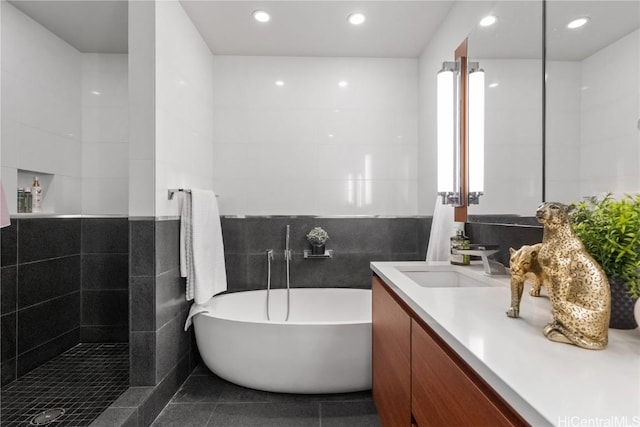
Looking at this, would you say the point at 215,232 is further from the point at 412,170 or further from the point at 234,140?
the point at 412,170

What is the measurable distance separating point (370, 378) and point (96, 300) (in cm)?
223

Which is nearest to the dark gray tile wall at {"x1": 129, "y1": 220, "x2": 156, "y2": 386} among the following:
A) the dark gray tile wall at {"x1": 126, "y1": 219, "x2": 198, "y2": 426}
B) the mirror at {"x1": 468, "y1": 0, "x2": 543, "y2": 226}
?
the dark gray tile wall at {"x1": 126, "y1": 219, "x2": 198, "y2": 426}

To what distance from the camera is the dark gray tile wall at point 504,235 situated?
144cm

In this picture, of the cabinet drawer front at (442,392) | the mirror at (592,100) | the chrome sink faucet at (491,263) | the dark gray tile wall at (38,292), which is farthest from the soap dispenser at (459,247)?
the dark gray tile wall at (38,292)

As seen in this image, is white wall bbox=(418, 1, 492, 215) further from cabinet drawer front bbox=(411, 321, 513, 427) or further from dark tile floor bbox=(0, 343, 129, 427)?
dark tile floor bbox=(0, 343, 129, 427)

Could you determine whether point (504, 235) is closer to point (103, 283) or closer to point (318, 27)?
point (318, 27)

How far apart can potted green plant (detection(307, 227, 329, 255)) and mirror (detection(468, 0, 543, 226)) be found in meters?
1.27

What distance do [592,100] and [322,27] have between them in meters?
1.90

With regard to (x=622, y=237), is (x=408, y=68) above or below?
above

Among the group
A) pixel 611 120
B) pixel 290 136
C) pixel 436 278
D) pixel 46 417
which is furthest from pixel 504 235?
pixel 46 417

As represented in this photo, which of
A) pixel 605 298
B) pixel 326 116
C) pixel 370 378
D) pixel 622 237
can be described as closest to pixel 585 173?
pixel 622 237

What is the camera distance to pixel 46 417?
Answer: 1.67 m

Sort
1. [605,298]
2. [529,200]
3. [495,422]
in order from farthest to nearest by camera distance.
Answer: [529,200]
[605,298]
[495,422]

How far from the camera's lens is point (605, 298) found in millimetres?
699
